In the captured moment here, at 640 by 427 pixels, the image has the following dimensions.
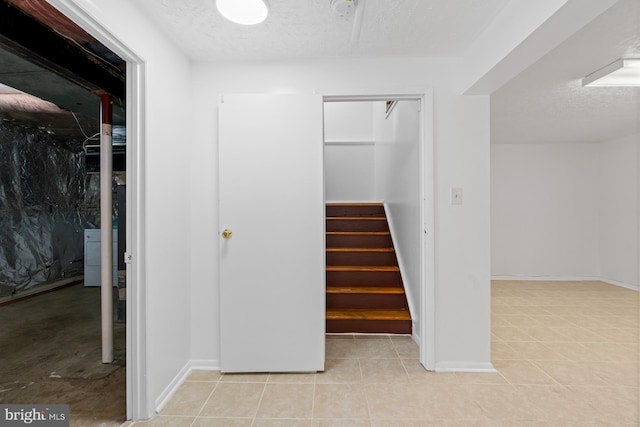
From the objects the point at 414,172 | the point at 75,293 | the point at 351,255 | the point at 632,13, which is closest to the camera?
the point at 632,13

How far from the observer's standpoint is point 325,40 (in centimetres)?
180

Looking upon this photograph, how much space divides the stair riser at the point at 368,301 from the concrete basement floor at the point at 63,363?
1730 mm

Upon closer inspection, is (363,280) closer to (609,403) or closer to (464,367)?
(464,367)

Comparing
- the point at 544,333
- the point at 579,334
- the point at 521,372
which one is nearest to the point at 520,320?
the point at 544,333

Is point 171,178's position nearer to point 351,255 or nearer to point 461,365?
point 351,255

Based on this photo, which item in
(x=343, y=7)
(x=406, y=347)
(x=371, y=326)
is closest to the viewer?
(x=343, y=7)

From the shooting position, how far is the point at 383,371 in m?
1.98

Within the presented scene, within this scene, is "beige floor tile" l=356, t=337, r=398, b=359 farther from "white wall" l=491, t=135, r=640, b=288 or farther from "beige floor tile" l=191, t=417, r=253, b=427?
"white wall" l=491, t=135, r=640, b=288

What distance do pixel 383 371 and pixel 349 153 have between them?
3.30m

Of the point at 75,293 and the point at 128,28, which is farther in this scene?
the point at 75,293

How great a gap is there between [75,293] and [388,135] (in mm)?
4753

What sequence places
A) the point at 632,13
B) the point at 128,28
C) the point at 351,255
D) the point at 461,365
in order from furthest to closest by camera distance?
the point at 351,255 < the point at 461,365 < the point at 632,13 < the point at 128,28

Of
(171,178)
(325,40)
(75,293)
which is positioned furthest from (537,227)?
(75,293)

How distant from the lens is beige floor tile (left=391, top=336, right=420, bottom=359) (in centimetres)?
221
